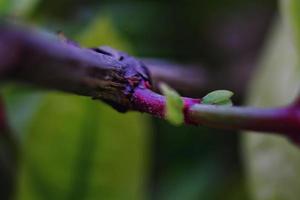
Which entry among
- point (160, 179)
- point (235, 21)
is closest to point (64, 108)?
point (160, 179)

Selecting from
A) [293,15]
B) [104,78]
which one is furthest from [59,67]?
[293,15]

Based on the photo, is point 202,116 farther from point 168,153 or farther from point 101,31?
point 168,153

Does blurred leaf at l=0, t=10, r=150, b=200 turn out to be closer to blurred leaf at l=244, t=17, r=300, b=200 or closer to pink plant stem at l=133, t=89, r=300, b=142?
blurred leaf at l=244, t=17, r=300, b=200

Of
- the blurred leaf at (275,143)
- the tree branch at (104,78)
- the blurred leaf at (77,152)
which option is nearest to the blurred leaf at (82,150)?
the blurred leaf at (77,152)

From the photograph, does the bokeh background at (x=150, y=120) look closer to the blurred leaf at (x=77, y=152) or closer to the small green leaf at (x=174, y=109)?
the blurred leaf at (x=77, y=152)

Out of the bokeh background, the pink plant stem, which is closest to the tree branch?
the pink plant stem

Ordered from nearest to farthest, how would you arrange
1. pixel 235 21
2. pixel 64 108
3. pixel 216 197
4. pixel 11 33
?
→ 1. pixel 11 33
2. pixel 64 108
3. pixel 216 197
4. pixel 235 21

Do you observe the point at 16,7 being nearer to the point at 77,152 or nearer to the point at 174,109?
the point at 77,152
